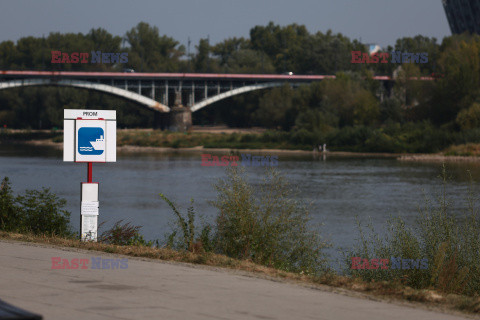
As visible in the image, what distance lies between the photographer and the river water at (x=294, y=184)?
100 feet

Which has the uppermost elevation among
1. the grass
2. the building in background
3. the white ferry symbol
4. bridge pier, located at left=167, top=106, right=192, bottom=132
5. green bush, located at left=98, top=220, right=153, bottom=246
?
the building in background

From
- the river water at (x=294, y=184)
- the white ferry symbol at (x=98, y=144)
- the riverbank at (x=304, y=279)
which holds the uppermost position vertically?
the white ferry symbol at (x=98, y=144)

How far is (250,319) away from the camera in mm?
7383

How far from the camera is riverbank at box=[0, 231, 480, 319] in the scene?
8648 millimetres

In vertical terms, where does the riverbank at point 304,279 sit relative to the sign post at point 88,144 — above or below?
below

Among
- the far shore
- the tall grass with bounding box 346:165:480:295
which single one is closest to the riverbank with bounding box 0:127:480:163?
the far shore

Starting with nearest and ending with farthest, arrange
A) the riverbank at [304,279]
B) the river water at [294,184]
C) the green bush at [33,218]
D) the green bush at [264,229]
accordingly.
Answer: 1. the riverbank at [304,279]
2. the green bush at [264,229]
3. the green bush at [33,218]
4. the river water at [294,184]

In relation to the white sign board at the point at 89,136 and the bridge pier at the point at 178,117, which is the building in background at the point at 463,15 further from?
the white sign board at the point at 89,136

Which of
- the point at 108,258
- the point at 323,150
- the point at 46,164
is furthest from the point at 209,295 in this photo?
the point at 323,150

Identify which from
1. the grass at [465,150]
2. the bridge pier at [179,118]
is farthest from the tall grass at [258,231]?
the bridge pier at [179,118]

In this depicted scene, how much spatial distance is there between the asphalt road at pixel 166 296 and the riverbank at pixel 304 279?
29cm

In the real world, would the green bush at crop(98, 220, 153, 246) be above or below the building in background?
below

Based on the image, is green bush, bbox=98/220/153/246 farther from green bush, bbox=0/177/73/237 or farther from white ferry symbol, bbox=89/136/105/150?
white ferry symbol, bbox=89/136/105/150

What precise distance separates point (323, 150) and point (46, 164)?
35876mm
